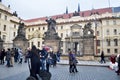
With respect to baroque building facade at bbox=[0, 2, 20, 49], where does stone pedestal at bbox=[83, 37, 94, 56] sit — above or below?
below

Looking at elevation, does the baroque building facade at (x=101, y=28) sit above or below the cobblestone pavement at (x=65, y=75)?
above

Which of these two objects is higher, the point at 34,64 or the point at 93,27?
the point at 93,27

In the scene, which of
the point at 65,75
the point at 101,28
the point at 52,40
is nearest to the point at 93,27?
the point at 101,28

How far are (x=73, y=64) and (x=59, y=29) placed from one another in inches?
2279

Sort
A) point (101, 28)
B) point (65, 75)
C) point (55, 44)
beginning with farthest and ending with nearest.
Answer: point (101, 28)
point (55, 44)
point (65, 75)

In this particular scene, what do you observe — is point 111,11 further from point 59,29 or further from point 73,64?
point 73,64

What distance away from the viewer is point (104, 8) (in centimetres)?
7244

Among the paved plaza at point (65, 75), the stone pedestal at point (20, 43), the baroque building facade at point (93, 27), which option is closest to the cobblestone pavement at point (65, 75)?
the paved plaza at point (65, 75)

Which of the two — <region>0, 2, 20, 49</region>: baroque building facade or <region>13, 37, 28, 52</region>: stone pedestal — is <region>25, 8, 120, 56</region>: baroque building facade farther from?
<region>13, 37, 28, 52</region>: stone pedestal

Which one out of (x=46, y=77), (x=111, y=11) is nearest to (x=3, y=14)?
(x=111, y=11)

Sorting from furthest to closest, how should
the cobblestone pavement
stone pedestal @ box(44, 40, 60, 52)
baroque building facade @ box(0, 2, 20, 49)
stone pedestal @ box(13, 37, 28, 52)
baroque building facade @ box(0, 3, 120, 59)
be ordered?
1. baroque building facade @ box(0, 3, 120, 59)
2. baroque building facade @ box(0, 2, 20, 49)
3. stone pedestal @ box(13, 37, 28, 52)
4. stone pedestal @ box(44, 40, 60, 52)
5. the cobblestone pavement

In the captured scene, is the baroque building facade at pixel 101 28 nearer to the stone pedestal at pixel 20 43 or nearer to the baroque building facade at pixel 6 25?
the baroque building facade at pixel 6 25

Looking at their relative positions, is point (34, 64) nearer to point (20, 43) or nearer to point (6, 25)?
point (20, 43)

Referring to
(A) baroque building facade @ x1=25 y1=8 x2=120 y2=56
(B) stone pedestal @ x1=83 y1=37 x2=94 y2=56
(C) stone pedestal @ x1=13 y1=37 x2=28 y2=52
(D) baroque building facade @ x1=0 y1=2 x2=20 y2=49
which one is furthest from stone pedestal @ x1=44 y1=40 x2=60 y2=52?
(D) baroque building facade @ x1=0 y1=2 x2=20 y2=49
